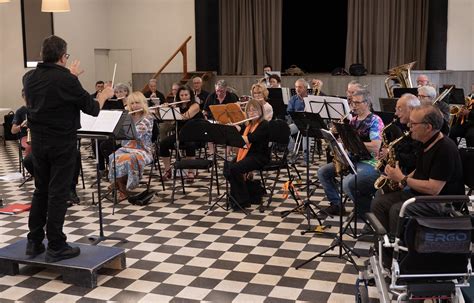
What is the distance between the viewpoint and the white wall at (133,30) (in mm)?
14016

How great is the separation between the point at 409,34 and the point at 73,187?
9500 mm

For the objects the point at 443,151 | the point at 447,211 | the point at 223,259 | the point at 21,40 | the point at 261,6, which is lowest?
the point at 223,259

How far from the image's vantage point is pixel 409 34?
44.8 feet

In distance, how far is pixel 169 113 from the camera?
7566 millimetres

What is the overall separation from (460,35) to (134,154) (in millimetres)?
9067

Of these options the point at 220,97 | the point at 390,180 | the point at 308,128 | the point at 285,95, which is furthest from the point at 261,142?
the point at 285,95

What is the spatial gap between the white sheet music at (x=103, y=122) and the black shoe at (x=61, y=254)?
1077 millimetres

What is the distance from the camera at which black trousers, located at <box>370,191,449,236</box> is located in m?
3.65

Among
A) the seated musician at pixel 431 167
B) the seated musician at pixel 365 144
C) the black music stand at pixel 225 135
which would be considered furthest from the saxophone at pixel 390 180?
the black music stand at pixel 225 135

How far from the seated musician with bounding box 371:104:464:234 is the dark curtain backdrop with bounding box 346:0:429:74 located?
34.0ft

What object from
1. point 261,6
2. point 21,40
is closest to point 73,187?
point 21,40

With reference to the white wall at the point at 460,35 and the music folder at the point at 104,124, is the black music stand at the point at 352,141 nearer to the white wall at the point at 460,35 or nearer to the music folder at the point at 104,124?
the music folder at the point at 104,124

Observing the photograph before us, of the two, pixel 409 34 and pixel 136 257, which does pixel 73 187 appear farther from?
pixel 409 34

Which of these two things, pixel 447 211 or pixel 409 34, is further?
pixel 409 34
